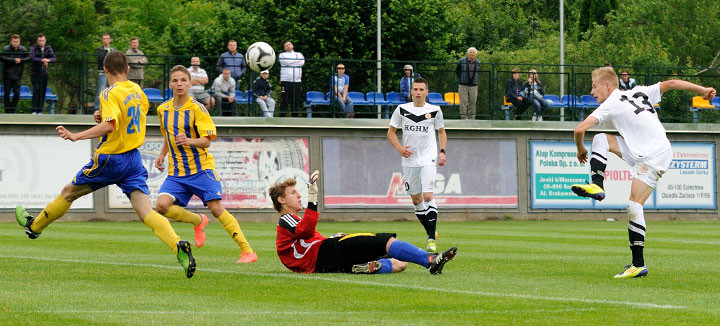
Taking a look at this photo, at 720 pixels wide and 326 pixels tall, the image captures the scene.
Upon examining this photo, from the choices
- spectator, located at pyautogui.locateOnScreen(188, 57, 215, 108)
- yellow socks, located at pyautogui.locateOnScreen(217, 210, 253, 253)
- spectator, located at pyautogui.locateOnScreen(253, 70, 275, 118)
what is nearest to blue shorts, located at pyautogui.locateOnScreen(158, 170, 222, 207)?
yellow socks, located at pyautogui.locateOnScreen(217, 210, 253, 253)

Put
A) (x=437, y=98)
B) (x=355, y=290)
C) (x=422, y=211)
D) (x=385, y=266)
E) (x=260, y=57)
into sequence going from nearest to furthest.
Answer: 1. (x=355, y=290)
2. (x=385, y=266)
3. (x=422, y=211)
4. (x=260, y=57)
5. (x=437, y=98)

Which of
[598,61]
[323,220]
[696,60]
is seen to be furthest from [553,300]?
[696,60]

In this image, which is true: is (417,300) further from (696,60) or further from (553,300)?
(696,60)

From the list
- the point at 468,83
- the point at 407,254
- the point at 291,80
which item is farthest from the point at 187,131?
the point at 468,83

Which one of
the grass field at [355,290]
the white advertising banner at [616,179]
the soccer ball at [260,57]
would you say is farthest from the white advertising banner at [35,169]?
the grass field at [355,290]

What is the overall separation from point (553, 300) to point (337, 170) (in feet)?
68.7

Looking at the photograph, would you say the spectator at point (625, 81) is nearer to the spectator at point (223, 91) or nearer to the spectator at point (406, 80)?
the spectator at point (406, 80)

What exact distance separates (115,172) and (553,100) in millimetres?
22259

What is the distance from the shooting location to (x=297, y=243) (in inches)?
412

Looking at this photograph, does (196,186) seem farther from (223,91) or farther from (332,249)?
(223,91)

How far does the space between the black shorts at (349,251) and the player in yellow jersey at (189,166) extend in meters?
1.94

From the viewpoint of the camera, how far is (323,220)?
94.6 ft

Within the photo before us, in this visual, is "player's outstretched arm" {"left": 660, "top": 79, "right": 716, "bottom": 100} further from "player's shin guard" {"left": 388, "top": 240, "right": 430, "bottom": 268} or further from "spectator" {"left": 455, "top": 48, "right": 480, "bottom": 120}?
"spectator" {"left": 455, "top": 48, "right": 480, "bottom": 120}

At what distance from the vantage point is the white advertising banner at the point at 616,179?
3052 centimetres
